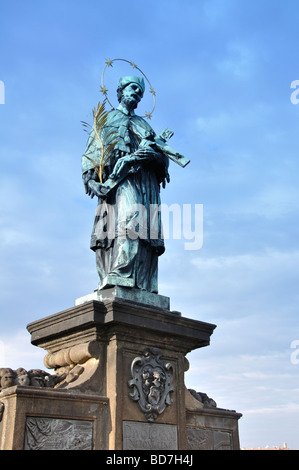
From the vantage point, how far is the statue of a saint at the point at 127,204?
7.71 m

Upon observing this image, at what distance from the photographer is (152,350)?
7.09 m

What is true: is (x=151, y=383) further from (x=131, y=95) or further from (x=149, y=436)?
(x=131, y=95)

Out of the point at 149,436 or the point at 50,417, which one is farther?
the point at 149,436

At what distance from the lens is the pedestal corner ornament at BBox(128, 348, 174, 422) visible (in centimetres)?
672

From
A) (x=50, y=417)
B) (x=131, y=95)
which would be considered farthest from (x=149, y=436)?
(x=131, y=95)

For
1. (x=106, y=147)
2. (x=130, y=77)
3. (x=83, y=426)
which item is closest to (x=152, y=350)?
(x=83, y=426)

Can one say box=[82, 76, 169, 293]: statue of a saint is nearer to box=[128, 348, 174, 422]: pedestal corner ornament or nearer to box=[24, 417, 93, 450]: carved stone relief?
box=[128, 348, 174, 422]: pedestal corner ornament

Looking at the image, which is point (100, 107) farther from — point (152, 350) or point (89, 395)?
point (89, 395)

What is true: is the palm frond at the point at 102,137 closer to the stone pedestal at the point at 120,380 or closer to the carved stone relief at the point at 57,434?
Result: the stone pedestal at the point at 120,380

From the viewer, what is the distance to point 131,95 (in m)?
8.84

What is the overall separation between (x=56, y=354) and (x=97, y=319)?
1047mm

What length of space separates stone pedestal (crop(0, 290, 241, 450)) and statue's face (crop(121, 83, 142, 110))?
325 cm

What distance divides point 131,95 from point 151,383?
14.9 ft
